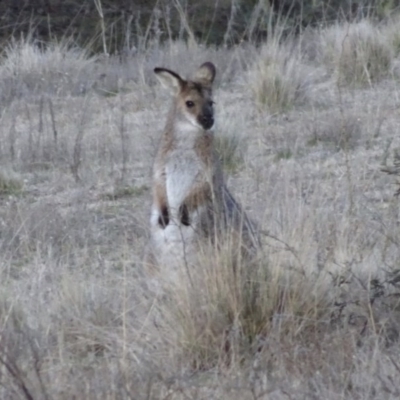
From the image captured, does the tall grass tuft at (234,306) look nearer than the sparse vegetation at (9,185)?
Yes

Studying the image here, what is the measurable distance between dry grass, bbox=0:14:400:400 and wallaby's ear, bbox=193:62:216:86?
698 millimetres

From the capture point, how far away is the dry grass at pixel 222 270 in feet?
13.6

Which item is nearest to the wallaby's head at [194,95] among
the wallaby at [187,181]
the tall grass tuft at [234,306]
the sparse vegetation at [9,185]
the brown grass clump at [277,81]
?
the wallaby at [187,181]

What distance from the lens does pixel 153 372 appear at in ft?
13.5

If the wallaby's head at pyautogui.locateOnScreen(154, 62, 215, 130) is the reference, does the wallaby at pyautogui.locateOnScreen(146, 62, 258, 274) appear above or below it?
below

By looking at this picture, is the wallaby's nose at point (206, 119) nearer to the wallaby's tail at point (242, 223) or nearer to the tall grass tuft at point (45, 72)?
the wallaby's tail at point (242, 223)

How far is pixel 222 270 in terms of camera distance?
4.82 meters

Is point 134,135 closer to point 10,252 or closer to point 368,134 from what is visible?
point 368,134

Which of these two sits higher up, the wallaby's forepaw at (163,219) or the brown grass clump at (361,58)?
the wallaby's forepaw at (163,219)

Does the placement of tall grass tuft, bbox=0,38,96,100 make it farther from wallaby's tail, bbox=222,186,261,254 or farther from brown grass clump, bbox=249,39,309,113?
wallaby's tail, bbox=222,186,261,254

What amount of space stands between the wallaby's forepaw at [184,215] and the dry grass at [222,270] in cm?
30

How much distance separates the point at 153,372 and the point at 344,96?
6.47 m

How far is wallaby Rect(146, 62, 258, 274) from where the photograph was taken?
5.84m

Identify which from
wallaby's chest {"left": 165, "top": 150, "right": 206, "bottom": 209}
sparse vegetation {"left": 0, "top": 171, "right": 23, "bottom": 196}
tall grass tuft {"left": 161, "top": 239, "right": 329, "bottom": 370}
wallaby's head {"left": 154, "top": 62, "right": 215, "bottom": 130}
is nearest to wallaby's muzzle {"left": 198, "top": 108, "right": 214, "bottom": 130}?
wallaby's head {"left": 154, "top": 62, "right": 215, "bottom": 130}
